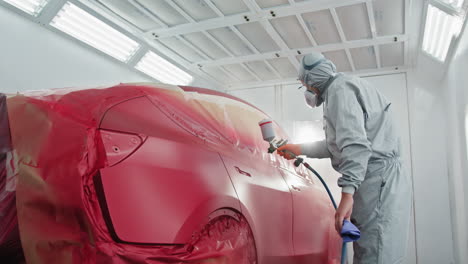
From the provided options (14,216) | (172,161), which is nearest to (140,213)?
(172,161)

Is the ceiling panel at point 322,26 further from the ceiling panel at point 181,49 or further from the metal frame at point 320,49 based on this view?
the ceiling panel at point 181,49

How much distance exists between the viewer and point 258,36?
483 cm

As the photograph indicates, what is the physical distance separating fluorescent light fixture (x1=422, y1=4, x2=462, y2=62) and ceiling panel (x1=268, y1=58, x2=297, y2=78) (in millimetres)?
1833

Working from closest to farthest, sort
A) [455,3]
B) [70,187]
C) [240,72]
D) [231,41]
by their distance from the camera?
1. [70,187]
2. [455,3]
3. [231,41]
4. [240,72]

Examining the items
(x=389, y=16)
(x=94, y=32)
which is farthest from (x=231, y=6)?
(x=389, y=16)

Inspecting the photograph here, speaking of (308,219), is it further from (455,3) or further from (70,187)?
(455,3)

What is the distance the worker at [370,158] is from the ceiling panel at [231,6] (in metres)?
2.25

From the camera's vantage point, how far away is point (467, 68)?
3506 millimetres

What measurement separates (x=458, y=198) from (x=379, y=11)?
91.7 inches

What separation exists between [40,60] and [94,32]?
78 centimetres

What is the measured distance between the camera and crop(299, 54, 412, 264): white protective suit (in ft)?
6.15

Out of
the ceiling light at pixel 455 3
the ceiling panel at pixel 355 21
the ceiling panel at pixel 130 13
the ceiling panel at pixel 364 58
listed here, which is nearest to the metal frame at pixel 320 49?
the ceiling panel at pixel 355 21

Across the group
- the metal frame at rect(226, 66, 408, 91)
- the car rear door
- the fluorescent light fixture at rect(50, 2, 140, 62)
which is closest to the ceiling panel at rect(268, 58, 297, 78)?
the metal frame at rect(226, 66, 408, 91)

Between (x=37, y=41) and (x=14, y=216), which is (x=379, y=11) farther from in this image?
(x=14, y=216)
